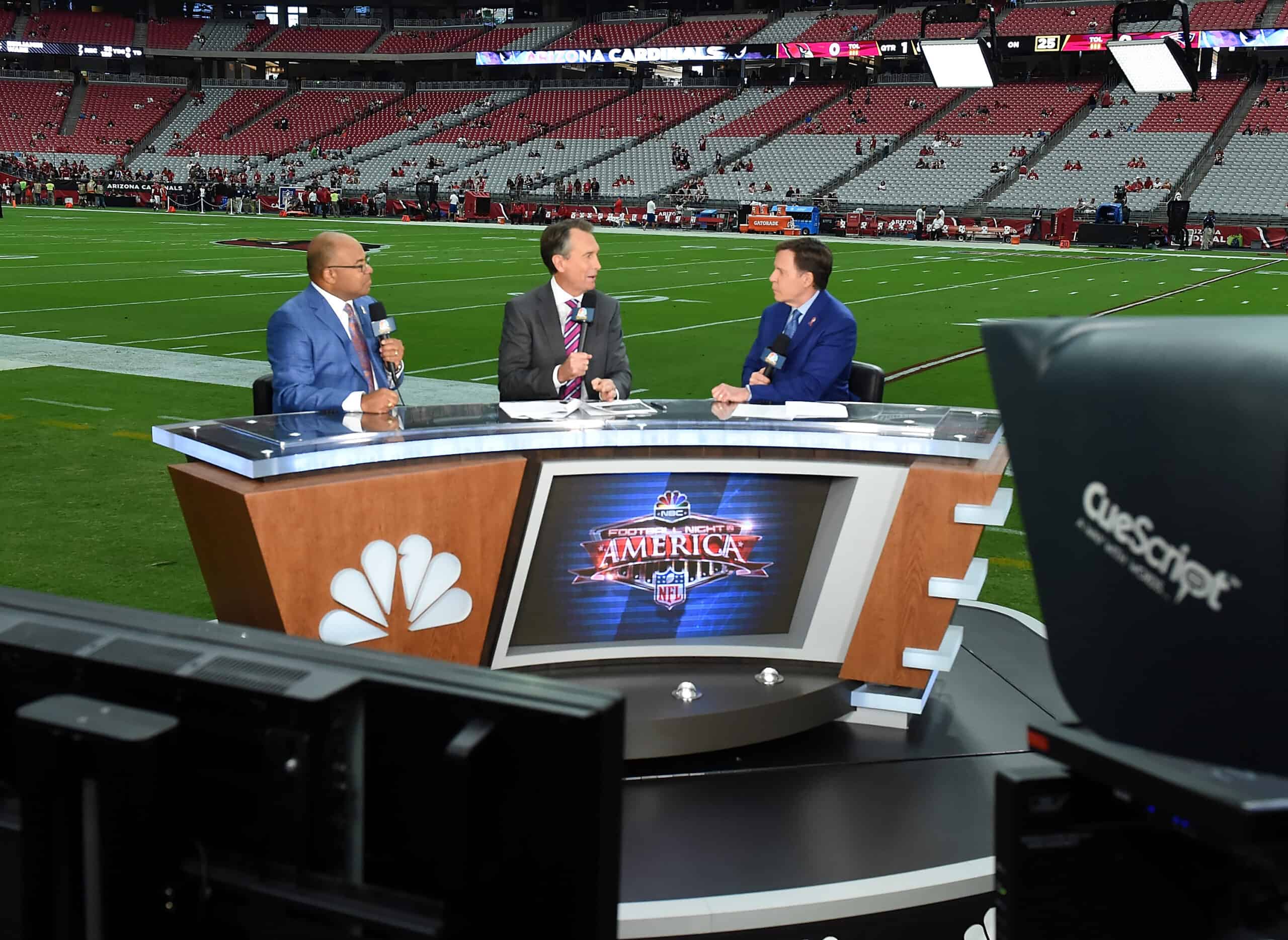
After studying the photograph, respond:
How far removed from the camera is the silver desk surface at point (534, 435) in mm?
3783

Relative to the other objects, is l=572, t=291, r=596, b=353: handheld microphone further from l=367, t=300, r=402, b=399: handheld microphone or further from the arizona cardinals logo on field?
the arizona cardinals logo on field

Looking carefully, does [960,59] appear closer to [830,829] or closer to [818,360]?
[818,360]

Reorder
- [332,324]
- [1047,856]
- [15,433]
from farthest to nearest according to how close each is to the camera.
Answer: [15,433], [332,324], [1047,856]

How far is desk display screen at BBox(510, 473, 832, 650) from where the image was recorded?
14.3 ft

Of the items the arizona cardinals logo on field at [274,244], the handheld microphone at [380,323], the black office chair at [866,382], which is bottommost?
the black office chair at [866,382]

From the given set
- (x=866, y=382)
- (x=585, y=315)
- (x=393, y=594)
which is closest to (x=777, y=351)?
(x=585, y=315)

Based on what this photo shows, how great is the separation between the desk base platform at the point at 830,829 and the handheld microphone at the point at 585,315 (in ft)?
5.79

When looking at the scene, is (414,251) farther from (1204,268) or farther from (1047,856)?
(1047,856)

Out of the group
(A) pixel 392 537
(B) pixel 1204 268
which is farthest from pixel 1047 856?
(B) pixel 1204 268

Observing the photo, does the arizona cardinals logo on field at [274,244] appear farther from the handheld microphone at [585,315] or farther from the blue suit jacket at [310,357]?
the blue suit jacket at [310,357]

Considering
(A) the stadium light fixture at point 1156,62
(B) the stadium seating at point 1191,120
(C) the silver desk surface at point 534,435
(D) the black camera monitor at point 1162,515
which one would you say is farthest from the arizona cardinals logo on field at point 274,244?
(B) the stadium seating at point 1191,120

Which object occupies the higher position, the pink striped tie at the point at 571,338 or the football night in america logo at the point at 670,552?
the pink striped tie at the point at 571,338

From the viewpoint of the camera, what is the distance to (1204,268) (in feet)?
97.8

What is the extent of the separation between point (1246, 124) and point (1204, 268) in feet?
71.9
